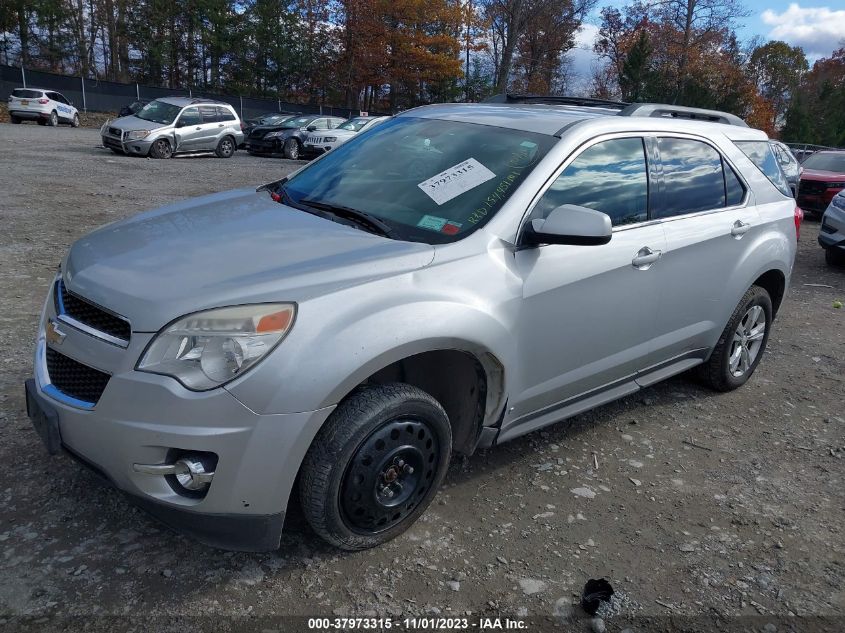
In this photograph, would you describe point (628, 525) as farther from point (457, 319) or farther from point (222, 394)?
point (222, 394)

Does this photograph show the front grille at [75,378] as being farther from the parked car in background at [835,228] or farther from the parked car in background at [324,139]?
the parked car in background at [324,139]

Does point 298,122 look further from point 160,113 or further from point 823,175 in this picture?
point 823,175

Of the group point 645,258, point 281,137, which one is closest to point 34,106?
point 281,137

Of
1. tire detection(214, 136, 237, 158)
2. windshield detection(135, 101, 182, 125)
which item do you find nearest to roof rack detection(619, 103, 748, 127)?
windshield detection(135, 101, 182, 125)

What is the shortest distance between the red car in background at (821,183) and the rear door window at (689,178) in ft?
36.5

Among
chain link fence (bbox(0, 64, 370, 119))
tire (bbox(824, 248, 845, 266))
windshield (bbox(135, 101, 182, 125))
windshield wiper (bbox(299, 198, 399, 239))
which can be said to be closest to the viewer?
windshield wiper (bbox(299, 198, 399, 239))

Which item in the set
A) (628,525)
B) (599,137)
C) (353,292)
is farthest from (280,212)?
(628,525)

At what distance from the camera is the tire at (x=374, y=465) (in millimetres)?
2506

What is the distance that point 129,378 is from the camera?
2322 millimetres

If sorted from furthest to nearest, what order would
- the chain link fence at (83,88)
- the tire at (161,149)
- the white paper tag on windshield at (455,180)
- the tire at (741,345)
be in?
1. the chain link fence at (83,88)
2. the tire at (161,149)
3. the tire at (741,345)
4. the white paper tag on windshield at (455,180)

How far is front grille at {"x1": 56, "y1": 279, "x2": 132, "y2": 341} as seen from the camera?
2.44 metres

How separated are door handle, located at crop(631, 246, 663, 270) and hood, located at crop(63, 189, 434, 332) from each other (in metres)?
1.23

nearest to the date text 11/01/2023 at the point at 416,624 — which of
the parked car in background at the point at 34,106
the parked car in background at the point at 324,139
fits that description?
the parked car in background at the point at 324,139

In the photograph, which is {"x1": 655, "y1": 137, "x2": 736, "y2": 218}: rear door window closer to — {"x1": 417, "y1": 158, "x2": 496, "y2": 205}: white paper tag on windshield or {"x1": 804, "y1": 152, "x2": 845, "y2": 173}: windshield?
{"x1": 417, "y1": 158, "x2": 496, "y2": 205}: white paper tag on windshield
